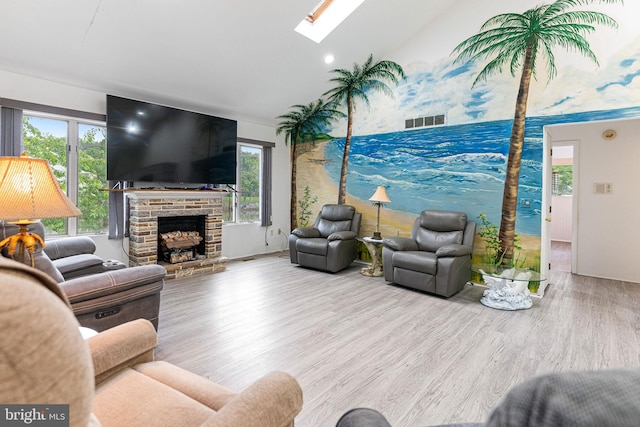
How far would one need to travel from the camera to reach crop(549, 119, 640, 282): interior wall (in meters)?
4.57

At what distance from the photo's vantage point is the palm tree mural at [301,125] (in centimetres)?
613

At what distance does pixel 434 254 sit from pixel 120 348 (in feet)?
11.7

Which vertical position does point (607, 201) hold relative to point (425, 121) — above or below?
below

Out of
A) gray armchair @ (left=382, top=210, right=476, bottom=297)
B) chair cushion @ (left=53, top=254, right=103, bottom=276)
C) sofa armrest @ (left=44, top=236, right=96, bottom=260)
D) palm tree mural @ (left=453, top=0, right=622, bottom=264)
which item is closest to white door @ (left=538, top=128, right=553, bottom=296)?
palm tree mural @ (left=453, top=0, right=622, bottom=264)

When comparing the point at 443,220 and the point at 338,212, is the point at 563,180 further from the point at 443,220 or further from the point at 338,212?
the point at 338,212

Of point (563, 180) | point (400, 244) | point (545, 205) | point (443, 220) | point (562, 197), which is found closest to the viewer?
point (545, 205)

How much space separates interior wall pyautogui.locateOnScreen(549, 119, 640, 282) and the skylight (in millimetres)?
3150

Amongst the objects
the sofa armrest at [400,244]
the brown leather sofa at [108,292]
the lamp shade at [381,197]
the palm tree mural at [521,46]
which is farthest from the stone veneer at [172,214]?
the palm tree mural at [521,46]

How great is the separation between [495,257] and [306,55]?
12.6 ft

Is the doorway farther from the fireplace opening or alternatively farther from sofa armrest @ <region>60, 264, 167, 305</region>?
sofa armrest @ <region>60, 264, 167, 305</region>

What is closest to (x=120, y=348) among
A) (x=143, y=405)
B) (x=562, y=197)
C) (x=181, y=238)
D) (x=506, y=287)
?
(x=143, y=405)

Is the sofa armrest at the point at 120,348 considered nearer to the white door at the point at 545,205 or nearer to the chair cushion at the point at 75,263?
the chair cushion at the point at 75,263

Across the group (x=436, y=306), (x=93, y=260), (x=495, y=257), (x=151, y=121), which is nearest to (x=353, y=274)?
(x=436, y=306)

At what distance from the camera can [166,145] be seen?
462 cm
